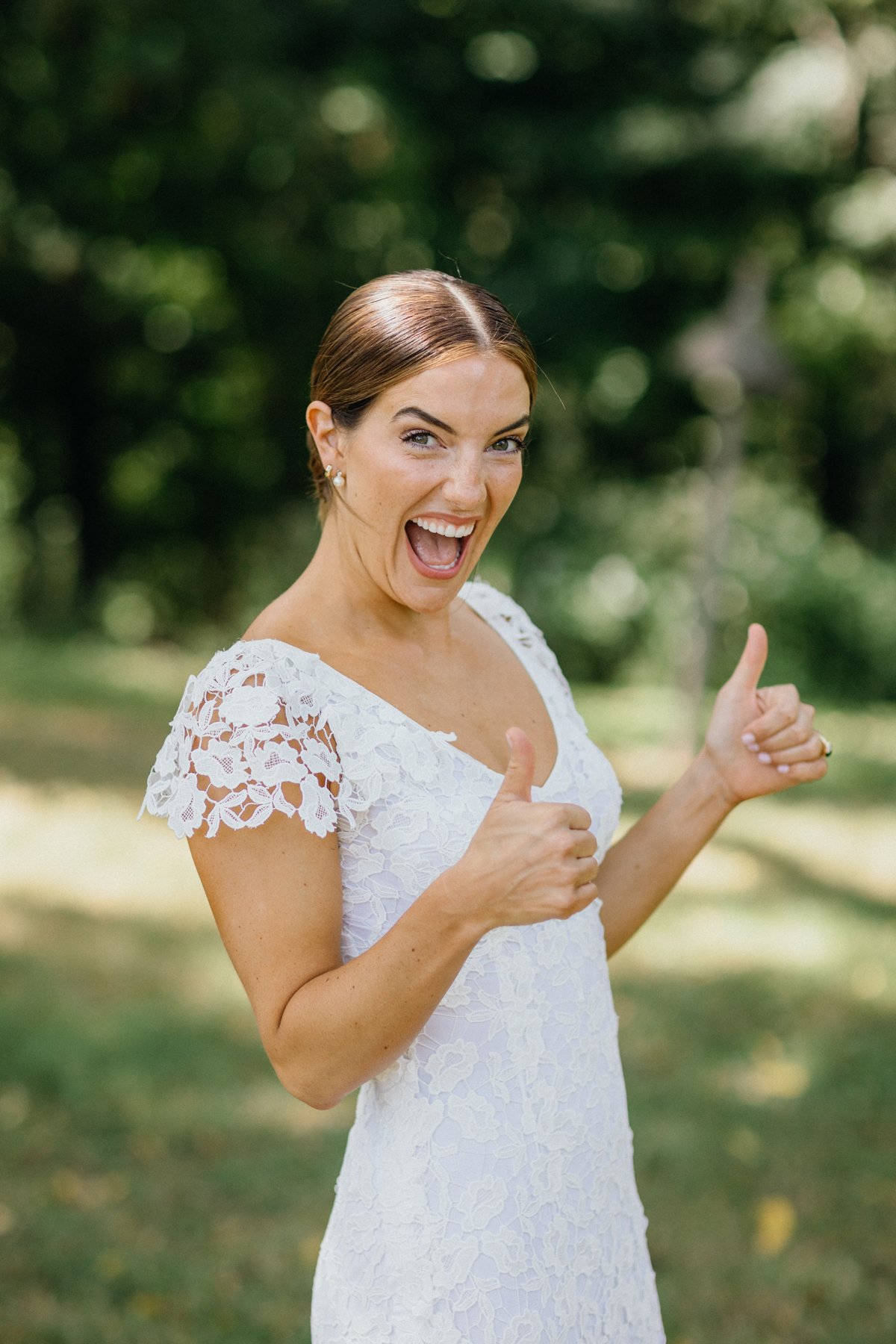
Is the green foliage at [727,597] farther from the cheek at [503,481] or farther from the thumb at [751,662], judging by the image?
the cheek at [503,481]

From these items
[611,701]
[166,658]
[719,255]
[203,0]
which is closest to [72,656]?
[166,658]

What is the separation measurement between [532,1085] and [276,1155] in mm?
2558

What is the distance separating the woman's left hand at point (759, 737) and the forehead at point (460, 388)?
0.52 m

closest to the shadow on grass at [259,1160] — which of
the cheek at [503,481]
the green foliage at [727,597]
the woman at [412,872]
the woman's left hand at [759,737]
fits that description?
the woman at [412,872]

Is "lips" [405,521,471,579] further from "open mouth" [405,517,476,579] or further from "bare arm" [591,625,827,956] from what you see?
"bare arm" [591,625,827,956]

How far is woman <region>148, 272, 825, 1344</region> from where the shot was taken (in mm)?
1475

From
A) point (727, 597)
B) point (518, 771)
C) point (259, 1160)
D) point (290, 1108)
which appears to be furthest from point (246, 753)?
point (727, 597)

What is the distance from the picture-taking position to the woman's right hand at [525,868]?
1.29 meters

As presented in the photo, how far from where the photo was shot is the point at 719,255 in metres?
14.2

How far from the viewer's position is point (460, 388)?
1566mm

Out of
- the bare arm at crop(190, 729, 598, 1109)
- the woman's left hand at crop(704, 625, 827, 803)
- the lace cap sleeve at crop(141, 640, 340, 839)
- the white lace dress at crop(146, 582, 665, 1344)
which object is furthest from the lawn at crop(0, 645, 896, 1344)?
the lace cap sleeve at crop(141, 640, 340, 839)

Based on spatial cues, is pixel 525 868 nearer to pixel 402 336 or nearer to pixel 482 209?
pixel 402 336

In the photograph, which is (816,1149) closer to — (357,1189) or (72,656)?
(357,1189)

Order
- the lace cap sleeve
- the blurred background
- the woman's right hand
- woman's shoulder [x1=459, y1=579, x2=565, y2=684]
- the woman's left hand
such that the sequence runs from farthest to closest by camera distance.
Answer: the blurred background → woman's shoulder [x1=459, y1=579, x2=565, y2=684] → the woman's left hand → the lace cap sleeve → the woman's right hand
